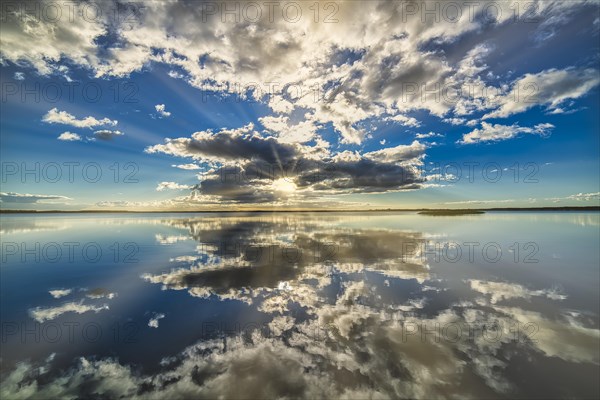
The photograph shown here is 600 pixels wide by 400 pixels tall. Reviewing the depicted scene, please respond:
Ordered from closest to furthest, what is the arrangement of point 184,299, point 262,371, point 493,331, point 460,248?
1. point 262,371
2. point 493,331
3. point 184,299
4. point 460,248

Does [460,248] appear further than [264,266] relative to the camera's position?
Result: Yes

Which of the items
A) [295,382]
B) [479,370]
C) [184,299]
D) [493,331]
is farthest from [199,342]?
[493,331]

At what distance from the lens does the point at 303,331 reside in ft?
30.3

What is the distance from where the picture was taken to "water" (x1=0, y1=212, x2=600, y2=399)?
21.6 ft

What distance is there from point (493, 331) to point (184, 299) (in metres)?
12.6

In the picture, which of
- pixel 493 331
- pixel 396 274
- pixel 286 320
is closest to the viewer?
pixel 493 331

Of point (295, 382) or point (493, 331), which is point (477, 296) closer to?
point (493, 331)

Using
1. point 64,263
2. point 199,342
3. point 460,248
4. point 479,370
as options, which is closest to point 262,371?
point 199,342

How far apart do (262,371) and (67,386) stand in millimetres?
4842

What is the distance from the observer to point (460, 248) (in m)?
25.8

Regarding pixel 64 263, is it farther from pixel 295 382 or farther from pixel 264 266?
pixel 295 382

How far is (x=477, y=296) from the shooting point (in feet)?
41.5

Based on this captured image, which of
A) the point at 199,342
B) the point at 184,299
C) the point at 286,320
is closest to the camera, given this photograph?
the point at 199,342

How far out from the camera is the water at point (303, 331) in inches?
259
